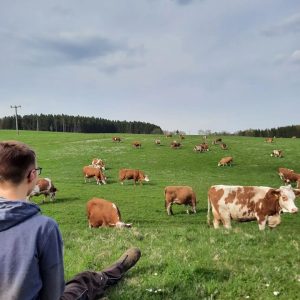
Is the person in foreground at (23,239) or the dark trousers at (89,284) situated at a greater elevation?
the person in foreground at (23,239)

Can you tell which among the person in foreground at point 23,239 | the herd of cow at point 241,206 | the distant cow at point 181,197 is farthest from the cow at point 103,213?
the person in foreground at point 23,239

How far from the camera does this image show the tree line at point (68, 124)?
171375 mm

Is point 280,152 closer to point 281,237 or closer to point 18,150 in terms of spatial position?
point 281,237

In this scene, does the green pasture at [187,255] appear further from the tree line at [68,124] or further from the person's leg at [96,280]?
the tree line at [68,124]

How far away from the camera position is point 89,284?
18.8 feet

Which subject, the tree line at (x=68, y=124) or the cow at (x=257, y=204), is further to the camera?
the tree line at (x=68, y=124)

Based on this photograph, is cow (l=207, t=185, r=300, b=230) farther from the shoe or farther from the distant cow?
the shoe

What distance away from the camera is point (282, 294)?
20.6 ft

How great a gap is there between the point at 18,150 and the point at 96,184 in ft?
111

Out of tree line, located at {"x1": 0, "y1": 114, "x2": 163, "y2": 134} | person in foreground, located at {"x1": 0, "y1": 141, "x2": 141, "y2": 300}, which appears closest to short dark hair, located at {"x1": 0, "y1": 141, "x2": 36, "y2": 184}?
person in foreground, located at {"x1": 0, "y1": 141, "x2": 141, "y2": 300}

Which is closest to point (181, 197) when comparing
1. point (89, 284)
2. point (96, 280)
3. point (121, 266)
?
point (121, 266)

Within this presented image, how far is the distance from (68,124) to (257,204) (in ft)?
534

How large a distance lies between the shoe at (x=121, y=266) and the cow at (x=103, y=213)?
29.1ft

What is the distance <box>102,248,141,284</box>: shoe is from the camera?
21.4 feet
